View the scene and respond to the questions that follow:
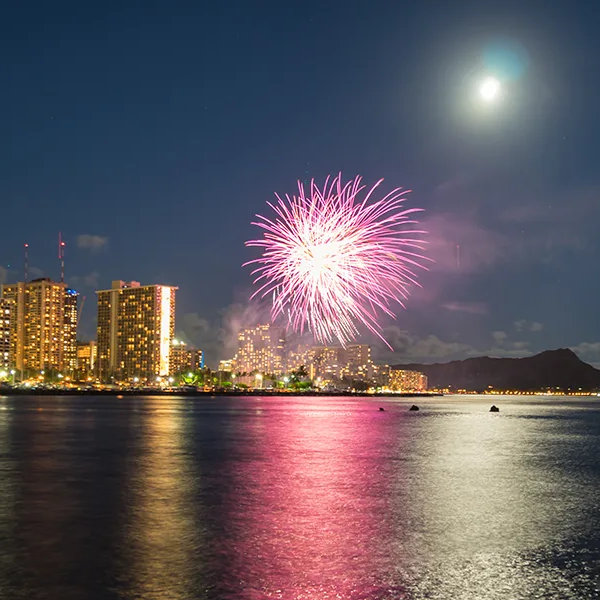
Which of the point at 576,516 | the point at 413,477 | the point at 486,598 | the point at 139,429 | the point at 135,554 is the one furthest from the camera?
the point at 139,429

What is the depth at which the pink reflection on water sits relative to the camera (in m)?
12.5

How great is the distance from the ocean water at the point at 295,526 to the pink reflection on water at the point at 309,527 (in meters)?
0.07

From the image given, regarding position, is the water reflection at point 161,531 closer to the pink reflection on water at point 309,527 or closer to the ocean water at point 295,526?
the ocean water at point 295,526

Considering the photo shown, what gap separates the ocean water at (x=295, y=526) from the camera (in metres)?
12.5

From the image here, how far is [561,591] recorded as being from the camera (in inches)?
479

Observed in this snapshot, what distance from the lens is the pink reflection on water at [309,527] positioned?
12477 millimetres

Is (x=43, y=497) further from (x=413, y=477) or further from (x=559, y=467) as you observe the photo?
(x=559, y=467)

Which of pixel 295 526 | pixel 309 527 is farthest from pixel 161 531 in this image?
pixel 309 527

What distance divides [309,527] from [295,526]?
365 millimetres

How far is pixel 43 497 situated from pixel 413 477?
45.5 ft

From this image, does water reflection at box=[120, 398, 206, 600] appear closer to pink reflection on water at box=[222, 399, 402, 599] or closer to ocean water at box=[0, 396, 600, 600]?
ocean water at box=[0, 396, 600, 600]

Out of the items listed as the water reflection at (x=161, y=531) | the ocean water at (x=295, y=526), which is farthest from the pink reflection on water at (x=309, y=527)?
the water reflection at (x=161, y=531)

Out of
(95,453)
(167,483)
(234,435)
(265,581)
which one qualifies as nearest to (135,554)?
(265,581)

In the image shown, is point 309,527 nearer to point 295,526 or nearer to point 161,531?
point 295,526
